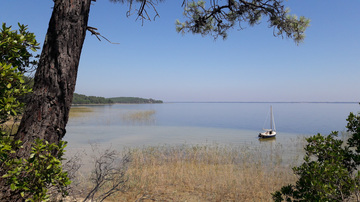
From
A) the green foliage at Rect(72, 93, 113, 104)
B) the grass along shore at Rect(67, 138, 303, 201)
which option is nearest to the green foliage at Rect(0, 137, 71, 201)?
the grass along shore at Rect(67, 138, 303, 201)

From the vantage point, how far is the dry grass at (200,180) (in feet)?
19.6

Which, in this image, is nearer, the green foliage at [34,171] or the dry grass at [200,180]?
the green foliage at [34,171]

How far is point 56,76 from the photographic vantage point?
2666mm

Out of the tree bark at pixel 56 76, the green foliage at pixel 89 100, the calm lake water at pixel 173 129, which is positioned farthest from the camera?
the green foliage at pixel 89 100

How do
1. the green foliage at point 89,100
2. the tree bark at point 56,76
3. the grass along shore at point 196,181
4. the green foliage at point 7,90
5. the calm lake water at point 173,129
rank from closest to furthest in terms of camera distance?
the green foliage at point 7,90 → the tree bark at point 56,76 → the grass along shore at point 196,181 → the calm lake water at point 173,129 → the green foliage at point 89,100

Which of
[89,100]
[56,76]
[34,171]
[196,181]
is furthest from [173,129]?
[89,100]

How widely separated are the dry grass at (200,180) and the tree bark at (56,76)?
2519mm

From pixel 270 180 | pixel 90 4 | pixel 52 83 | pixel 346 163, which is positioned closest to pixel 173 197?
pixel 270 180

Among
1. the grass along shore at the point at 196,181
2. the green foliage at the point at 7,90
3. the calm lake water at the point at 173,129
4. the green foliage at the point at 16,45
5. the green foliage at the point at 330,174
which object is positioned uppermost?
the green foliage at the point at 16,45

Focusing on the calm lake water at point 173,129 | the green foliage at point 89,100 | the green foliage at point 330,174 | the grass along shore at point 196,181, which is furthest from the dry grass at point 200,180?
the green foliage at point 89,100

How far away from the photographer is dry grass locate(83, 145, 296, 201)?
597cm

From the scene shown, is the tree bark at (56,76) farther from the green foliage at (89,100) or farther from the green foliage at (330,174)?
the green foliage at (89,100)

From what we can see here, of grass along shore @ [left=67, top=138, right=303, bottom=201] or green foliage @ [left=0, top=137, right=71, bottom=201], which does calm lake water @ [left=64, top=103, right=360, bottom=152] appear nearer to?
grass along shore @ [left=67, top=138, right=303, bottom=201]

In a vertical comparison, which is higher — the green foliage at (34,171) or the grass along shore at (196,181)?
the green foliage at (34,171)
